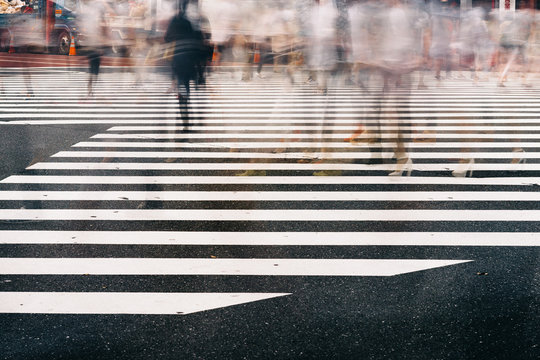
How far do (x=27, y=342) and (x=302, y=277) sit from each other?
1811 mm

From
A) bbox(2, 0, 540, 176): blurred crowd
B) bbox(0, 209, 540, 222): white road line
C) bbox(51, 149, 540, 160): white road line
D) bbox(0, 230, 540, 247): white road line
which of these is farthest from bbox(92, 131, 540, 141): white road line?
bbox(0, 230, 540, 247): white road line

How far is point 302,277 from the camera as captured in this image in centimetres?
454

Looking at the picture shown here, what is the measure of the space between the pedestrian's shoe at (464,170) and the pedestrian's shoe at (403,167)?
1.70 ft

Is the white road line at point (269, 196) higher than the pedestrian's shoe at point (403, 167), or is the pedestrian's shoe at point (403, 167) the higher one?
the pedestrian's shoe at point (403, 167)

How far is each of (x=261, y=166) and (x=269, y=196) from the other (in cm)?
140

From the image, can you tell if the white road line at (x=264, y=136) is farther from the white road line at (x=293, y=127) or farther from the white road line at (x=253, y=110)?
the white road line at (x=253, y=110)

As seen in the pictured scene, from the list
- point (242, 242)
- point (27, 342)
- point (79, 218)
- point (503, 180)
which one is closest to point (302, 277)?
point (242, 242)

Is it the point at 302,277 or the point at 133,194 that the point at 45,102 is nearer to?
the point at 133,194

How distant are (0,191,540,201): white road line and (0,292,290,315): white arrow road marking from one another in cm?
243

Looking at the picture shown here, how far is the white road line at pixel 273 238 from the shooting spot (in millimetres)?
5266


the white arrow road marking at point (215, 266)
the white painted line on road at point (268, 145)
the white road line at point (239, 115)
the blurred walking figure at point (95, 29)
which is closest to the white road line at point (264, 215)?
the white arrow road marking at point (215, 266)

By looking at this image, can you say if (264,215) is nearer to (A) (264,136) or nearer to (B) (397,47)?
(B) (397,47)

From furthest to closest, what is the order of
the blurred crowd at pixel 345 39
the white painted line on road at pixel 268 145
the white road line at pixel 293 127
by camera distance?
1. the white road line at pixel 293 127
2. the white painted line on road at pixel 268 145
3. the blurred crowd at pixel 345 39

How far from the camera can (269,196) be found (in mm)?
6773
